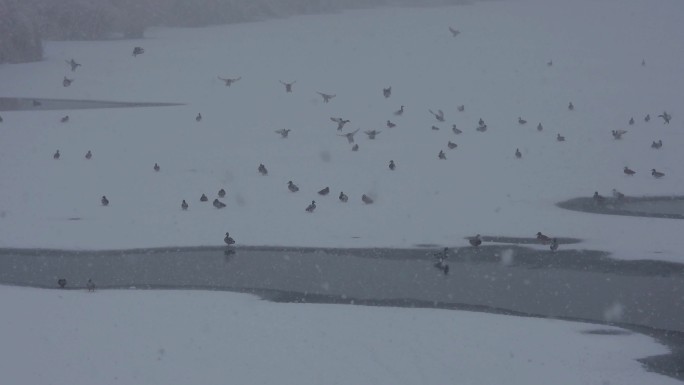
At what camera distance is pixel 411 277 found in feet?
57.4

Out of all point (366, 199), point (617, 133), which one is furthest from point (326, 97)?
point (366, 199)

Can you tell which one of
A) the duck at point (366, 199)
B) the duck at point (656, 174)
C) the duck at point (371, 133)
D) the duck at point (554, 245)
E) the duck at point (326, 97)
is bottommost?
the duck at point (554, 245)

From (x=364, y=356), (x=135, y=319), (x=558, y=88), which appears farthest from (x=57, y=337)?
(x=558, y=88)

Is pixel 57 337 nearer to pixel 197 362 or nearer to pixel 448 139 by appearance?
pixel 197 362

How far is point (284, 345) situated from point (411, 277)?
156 inches

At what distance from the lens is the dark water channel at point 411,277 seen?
1594 cm

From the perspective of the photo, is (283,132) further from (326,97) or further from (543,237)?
(543,237)

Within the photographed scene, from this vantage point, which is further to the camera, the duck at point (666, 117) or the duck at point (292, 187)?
the duck at point (666, 117)

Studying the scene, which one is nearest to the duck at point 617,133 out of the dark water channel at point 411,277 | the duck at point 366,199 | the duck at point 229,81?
the duck at point 366,199

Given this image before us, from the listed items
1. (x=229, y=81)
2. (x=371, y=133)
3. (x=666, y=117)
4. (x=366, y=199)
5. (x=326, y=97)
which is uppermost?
(x=229, y=81)

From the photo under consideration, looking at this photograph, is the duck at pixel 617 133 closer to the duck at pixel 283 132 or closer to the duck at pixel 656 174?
the duck at pixel 656 174

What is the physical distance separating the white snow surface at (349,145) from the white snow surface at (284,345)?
3.85 m

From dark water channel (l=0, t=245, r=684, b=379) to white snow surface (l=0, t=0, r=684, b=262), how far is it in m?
0.69

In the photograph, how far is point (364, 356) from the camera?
45.4 ft
